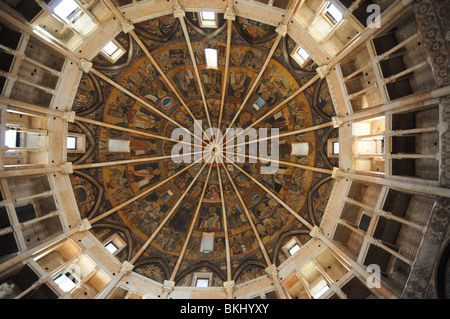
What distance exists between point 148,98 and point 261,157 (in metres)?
9.61

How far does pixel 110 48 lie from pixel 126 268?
44.2ft

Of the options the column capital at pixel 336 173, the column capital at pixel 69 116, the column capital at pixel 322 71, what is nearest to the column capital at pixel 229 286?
the column capital at pixel 336 173

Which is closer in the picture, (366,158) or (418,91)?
(418,91)

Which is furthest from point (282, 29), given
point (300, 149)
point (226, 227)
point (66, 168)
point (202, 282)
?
point (202, 282)

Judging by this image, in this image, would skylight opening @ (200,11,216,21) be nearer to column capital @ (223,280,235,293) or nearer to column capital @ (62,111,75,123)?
column capital @ (62,111,75,123)

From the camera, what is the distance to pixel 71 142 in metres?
17.6

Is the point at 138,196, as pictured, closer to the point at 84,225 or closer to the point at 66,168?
the point at 84,225

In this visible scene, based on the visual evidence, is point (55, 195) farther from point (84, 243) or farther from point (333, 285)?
point (333, 285)

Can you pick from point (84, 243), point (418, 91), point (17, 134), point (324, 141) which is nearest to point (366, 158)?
point (324, 141)

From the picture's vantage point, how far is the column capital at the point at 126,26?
611 inches

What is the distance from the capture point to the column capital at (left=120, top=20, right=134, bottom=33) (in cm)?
1552

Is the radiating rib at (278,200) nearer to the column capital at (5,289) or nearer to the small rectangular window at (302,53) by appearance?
the small rectangular window at (302,53)

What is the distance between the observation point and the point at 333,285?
47.7ft
